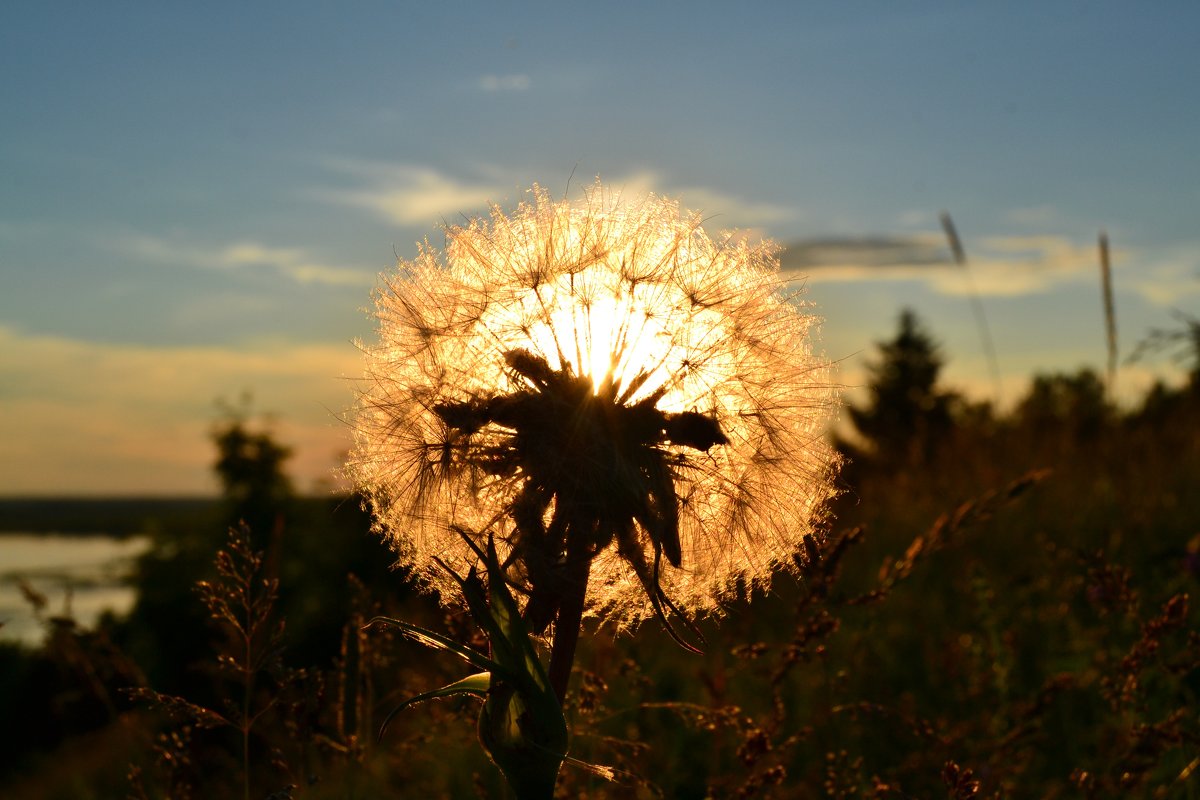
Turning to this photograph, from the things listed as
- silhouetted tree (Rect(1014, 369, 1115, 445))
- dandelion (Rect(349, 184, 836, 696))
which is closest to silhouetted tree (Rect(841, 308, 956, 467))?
silhouetted tree (Rect(1014, 369, 1115, 445))

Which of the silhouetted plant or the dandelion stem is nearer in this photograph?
the dandelion stem

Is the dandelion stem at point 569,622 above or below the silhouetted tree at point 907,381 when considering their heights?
below

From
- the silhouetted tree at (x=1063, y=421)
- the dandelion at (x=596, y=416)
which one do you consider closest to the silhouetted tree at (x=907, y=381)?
the silhouetted tree at (x=1063, y=421)

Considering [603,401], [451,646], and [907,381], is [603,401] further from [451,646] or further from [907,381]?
[907,381]

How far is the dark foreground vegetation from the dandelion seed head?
0.20 meters

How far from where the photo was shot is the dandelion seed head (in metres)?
2.31

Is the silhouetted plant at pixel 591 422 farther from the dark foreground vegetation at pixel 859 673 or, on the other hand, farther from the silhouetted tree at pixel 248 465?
the silhouetted tree at pixel 248 465

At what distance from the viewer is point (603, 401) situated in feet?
7.71

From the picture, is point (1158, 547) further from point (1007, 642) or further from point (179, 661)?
point (179, 661)

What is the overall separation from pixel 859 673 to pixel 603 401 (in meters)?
2.52

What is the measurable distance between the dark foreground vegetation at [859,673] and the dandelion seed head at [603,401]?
204 millimetres

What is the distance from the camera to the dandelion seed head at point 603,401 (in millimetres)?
2312

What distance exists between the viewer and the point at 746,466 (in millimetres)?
2645

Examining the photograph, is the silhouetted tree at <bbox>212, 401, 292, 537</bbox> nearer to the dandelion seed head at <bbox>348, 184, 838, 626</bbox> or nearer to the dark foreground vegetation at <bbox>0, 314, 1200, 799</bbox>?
the dark foreground vegetation at <bbox>0, 314, 1200, 799</bbox>
